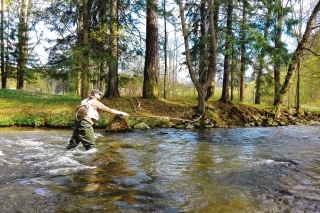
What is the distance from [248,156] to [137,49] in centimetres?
1204

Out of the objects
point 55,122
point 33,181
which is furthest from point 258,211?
point 55,122

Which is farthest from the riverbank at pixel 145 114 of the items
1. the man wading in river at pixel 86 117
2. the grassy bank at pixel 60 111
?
the man wading in river at pixel 86 117

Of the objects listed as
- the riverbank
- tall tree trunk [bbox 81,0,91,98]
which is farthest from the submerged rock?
tall tree trunk [bbox 81,0,91,98]

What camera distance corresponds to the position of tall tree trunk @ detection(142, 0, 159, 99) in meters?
19.7

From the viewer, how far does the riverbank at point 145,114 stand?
1592 centimetres

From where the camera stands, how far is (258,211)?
464 cm

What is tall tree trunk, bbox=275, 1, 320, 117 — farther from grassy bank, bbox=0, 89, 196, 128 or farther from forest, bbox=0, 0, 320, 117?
grassy bank, bbox=0, 89, 196, 128

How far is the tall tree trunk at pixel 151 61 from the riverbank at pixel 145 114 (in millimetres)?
868

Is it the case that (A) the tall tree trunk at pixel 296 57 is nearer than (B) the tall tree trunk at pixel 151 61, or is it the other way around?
(A) the tall tree trunk at pixel 296 57

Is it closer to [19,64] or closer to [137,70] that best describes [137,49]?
[137,70]

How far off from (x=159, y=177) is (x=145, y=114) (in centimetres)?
1036

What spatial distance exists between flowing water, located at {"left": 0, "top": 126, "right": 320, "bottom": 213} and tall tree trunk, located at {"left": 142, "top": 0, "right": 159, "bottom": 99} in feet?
28.5

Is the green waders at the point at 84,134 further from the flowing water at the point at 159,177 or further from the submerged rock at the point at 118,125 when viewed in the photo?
the submerged rock at the point at 118,125

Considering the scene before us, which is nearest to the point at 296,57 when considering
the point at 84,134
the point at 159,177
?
the point at 84,134
